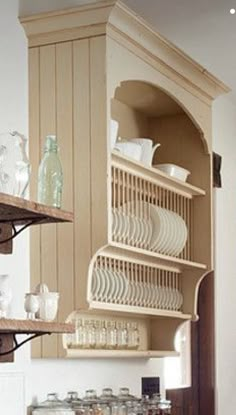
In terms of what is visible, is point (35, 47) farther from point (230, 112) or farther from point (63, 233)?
point (230, 112)

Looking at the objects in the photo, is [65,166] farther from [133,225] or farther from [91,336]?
[91,336]

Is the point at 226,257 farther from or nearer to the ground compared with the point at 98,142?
nearer to the ground

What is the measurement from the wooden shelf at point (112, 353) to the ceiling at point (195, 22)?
1.30 m

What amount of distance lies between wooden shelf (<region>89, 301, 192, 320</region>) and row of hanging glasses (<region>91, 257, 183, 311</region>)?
0.15ft

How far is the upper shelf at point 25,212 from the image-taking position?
96.8 inches

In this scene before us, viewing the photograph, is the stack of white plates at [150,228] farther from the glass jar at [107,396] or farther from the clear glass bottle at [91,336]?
the glass jar at [107,396]

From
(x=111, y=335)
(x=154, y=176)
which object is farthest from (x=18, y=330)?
(x=154, y=176)

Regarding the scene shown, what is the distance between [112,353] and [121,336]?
24cm

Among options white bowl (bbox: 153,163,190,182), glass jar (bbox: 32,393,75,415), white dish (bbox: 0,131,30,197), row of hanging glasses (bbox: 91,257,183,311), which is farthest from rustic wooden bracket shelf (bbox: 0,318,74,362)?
white bowl (bbox: 153,163,190,182)

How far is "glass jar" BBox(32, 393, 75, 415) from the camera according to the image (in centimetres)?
308

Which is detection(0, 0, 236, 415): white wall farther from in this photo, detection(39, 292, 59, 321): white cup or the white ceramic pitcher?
the white ceramic pitcher

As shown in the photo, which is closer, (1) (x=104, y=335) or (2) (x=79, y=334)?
(2) (x=79, y=334)

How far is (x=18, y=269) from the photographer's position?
314 cm

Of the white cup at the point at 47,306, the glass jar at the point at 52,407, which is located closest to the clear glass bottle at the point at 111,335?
the glass jar at the point at 52,407
